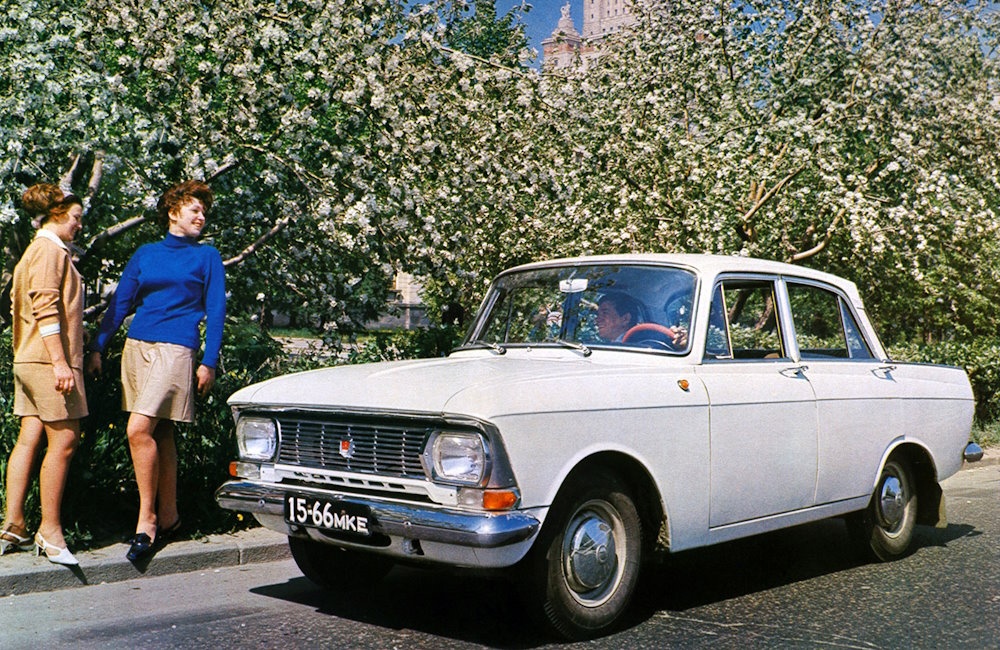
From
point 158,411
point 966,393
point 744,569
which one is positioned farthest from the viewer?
point 966,393

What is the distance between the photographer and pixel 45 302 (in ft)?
19.9

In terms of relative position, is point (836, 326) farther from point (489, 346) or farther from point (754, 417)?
point (489, 346)

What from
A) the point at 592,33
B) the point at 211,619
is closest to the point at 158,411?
the point at 211,619

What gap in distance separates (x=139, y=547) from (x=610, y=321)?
9.36 feet

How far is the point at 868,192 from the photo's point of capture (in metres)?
15.3

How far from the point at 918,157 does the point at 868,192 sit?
77 cm

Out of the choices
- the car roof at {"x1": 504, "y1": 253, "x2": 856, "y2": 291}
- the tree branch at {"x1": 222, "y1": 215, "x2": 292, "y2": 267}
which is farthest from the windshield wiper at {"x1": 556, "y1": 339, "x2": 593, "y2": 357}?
the tree branch at {"x1": 222, "y1": 215, "x2": 292, "y2": 267}

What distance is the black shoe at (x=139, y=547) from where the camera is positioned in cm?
625

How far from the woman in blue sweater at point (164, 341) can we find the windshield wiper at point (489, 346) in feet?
4.68

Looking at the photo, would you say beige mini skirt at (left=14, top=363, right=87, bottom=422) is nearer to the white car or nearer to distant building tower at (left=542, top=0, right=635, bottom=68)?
the white car

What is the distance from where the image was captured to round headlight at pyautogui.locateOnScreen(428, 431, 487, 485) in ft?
15.4

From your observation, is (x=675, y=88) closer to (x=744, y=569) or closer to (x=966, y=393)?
(x=966, y=393)

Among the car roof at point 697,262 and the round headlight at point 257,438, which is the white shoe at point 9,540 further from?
the car roof at point 697,262

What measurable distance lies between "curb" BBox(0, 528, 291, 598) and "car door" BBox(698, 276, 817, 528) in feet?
9.22
